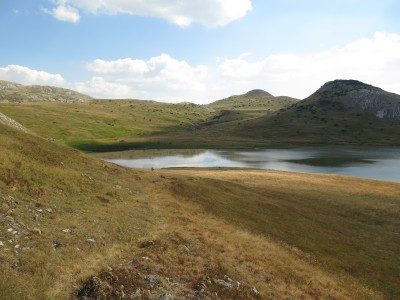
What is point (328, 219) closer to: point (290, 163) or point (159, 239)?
point (159, 239)

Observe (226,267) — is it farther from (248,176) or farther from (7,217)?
(248,176)

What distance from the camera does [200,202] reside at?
45156 mm

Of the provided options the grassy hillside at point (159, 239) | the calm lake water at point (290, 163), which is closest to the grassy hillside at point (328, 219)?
the grassy hillside at point (159, 239)

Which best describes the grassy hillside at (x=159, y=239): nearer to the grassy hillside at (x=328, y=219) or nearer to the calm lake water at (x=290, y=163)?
the grassy hillside at (x=328, y=219)

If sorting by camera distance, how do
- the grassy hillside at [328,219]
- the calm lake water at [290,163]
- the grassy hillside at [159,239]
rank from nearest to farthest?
the grassy hillside at [159,239]
the grassy hillside at [328,219]
the calm lake water at [290,163]

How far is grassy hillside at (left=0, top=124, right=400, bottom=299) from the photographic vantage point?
2030cm

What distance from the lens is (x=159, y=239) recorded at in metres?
28.0

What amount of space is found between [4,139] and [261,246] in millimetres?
28134

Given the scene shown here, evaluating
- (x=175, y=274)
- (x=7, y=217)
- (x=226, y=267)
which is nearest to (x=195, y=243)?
(x=226, y=267)

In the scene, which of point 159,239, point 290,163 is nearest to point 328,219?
point 159,239

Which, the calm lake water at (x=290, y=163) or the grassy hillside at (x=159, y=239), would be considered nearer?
the grassy hillside at (x=159, y=239)

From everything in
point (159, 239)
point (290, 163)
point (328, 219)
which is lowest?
point (328, 219)

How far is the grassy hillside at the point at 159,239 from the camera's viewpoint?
20.3 metres

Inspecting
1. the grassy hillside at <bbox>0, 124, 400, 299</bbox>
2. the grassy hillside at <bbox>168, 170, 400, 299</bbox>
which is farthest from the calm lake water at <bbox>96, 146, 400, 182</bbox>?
the grassy hillside at <bbox>0, 124, 400, 299</bbox>
